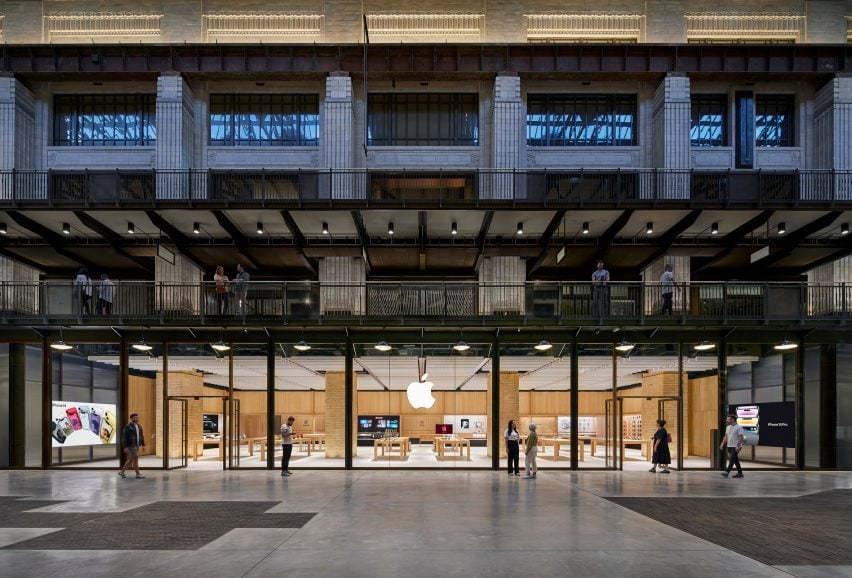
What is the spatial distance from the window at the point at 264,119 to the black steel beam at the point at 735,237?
1511 centimetres

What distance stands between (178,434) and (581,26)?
69.7 feet

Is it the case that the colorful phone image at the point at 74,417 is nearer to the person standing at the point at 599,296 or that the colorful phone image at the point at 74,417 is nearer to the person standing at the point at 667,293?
the person standing at the point at 599,296

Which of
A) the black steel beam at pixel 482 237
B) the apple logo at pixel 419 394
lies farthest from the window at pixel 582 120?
the apple logo at pixel 419 394

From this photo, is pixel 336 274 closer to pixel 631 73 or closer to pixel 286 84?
pixel 286 84

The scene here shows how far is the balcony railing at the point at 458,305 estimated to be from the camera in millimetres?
19828

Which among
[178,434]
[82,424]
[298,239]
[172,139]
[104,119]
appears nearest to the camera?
[82,424]

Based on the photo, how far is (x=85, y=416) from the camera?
21.3 meters

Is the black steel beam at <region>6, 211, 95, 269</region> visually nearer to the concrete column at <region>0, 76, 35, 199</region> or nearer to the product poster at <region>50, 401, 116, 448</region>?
the concrete column at <region>0, 76, 35, 199</region>

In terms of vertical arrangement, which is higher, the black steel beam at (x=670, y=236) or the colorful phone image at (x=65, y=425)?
the black steel beam at (x=670, y=236)

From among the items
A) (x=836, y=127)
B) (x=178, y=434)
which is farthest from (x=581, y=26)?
(x=178, y=434)

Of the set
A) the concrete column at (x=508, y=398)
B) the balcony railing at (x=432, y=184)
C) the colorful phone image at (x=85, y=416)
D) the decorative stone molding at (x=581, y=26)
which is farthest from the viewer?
the decorative stone molding at (x=581, y=26)

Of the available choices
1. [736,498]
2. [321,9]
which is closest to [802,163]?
[736,498]

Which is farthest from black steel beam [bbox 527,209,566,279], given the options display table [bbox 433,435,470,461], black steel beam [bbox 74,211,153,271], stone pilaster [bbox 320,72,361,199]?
black steel beam [bbox 74,211,153,271]

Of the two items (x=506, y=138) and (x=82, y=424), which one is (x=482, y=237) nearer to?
(x=506, y=138)
